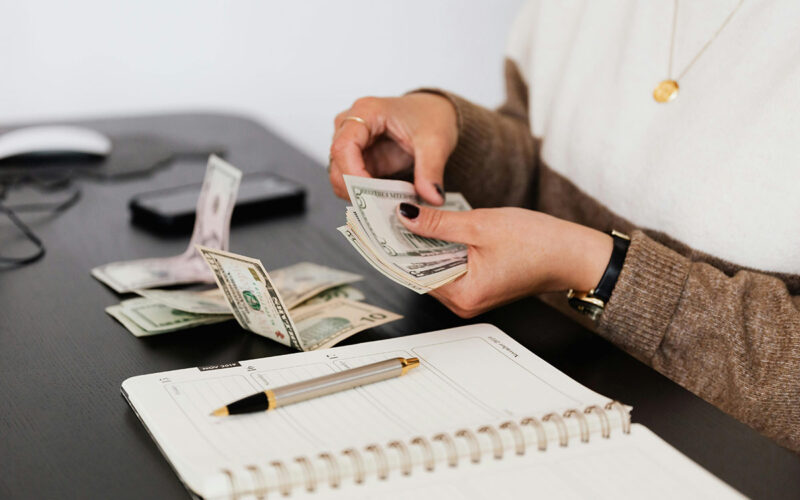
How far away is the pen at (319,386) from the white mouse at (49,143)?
82 cm

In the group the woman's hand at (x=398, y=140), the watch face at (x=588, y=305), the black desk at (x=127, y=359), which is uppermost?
the woman's hand at (x=398, y=140)

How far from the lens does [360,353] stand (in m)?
0.66

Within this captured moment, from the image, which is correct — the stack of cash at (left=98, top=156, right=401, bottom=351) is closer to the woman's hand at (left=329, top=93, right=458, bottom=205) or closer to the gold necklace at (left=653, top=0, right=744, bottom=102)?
the woman's hand at (left=329, top=93, right=458, bottom=205)

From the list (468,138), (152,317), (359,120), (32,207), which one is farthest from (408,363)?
(32,207)

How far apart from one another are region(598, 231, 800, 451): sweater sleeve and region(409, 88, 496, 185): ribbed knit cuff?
1.21ft

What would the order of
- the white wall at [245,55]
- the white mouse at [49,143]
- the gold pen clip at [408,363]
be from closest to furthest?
the gold pen clip at [408,363] < the white mouse at [49,143] < the white wall at [245,55]

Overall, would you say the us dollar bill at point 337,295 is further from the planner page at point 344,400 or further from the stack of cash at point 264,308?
the planner page at point 344,400

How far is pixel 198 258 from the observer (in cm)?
88

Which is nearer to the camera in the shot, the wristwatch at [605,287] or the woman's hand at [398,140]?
the wristwatch at [605,287]

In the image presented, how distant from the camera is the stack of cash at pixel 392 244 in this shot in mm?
688

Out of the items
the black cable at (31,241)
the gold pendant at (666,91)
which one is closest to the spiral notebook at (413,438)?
the black cable at (31,241)

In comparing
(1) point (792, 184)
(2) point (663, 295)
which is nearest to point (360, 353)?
(2) point (663, 295)

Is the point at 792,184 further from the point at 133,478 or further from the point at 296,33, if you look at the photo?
the point at 296,33

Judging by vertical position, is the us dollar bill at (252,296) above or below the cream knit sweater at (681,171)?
below
